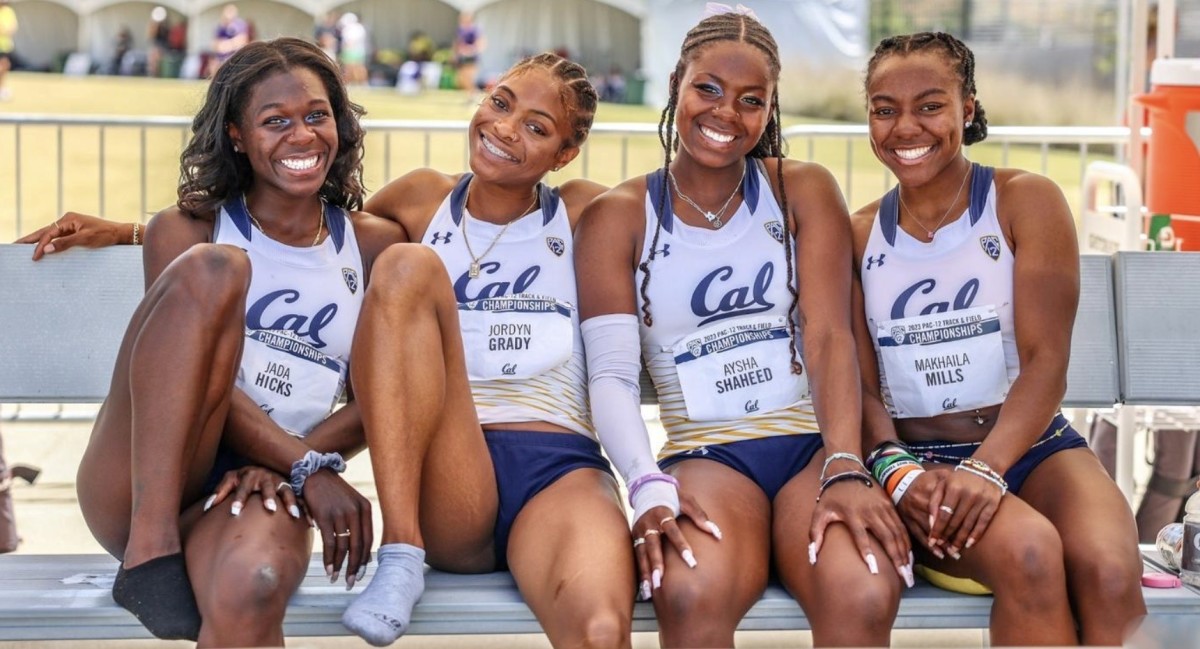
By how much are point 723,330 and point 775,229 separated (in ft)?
0.94

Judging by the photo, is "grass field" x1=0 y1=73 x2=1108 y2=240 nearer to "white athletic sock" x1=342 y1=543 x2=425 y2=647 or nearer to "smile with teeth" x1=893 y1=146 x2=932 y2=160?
"white athletic sock" x1=342 y1=543 x2=425 y2=647

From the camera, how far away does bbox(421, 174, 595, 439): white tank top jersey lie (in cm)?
292

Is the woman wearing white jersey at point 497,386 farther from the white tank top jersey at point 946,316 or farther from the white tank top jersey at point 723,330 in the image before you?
the white tank top jersey at point 946,316

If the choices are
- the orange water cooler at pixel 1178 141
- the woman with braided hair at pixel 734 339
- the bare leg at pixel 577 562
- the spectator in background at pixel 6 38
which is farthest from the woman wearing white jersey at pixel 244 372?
the spectator in background at pixel 6 38

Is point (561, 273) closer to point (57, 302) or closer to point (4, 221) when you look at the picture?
point (57, 302)

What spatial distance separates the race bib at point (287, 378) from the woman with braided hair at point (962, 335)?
1.17 m

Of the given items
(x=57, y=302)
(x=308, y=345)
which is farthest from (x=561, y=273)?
(x=57, y=302)

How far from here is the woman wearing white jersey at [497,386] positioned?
2.53 metres

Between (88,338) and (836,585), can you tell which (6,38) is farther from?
(836,585)

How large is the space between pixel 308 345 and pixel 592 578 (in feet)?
2.79

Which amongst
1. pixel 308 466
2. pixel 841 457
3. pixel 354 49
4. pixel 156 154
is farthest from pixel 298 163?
pixel 354 49

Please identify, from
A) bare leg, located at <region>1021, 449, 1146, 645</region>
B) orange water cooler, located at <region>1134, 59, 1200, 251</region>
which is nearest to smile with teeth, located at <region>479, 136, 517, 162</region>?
bare leg, located at <region>1021, 449, 1146, 645</region>

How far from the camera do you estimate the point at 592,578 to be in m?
2.46

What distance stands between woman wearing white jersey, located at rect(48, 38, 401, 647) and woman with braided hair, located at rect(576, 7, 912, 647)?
56cm
